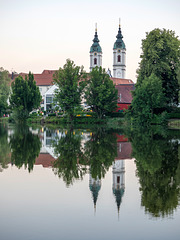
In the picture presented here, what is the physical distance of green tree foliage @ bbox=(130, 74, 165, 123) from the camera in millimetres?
49031

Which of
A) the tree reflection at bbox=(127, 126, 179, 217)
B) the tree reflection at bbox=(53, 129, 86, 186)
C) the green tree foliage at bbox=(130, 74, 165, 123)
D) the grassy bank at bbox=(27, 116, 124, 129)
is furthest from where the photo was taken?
the grassy bank at bbox=(27, 116, 124, 129)

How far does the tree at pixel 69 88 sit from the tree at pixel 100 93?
188 centimetres

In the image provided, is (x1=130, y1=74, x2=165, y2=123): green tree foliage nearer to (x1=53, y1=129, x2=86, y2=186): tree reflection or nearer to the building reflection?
(x1=53, y1=129, x2=86, y2=186): tree reflection

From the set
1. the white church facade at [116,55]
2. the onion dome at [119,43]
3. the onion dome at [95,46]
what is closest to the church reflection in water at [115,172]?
the white church facade at [116,55]

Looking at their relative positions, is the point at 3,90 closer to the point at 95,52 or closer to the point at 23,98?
the point at 23,98

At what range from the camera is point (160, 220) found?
22.0 ft

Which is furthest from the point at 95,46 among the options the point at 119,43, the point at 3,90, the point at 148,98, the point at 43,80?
the point at 148,98

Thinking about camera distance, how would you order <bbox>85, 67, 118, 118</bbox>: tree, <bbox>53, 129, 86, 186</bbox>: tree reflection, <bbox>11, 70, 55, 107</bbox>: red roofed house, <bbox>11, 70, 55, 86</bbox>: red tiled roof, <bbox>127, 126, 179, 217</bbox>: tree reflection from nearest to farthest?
<bbox>127, 126, 179, 217</bbox>: tree reflection → <bbox>53, 129, 86, 186</bbox>: tree reflection → <bbox>85, 67, 118, 118</bbox>: tree → <bbox>11, 70, 55, 107</bbox>: red roofed house → <bbox>11, 70, 55, 86</bbox>: red tiled roof

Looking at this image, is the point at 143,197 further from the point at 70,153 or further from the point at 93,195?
the point at 70,153

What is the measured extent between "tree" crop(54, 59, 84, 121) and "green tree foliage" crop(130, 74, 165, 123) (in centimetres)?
1267

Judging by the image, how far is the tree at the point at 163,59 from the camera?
51.4 meters

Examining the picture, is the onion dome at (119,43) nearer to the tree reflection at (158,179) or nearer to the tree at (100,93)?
the tree at (100,93)

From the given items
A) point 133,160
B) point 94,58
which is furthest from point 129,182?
A: point 94,58

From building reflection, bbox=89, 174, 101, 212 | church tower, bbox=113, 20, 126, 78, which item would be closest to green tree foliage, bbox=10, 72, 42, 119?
building reflection, bbox=89, 174, 101, 212
